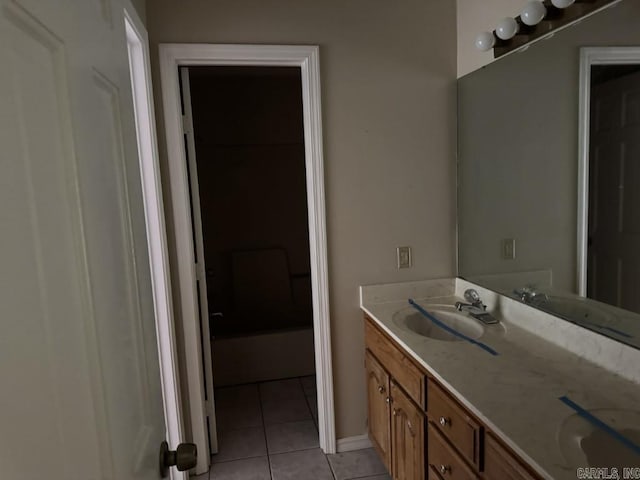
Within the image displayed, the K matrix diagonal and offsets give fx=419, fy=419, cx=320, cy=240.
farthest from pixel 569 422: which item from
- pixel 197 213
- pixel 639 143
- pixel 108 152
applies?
pixel 197 213

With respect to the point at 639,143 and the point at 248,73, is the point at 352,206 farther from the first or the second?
the point at 248,73

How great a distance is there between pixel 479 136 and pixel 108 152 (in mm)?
1892

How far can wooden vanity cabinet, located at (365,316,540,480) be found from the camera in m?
1.21

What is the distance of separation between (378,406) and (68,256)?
6.22 feet

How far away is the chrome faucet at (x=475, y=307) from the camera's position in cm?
193

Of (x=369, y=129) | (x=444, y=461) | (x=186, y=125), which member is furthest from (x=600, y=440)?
(x=186, y=125)

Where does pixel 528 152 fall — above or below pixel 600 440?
above

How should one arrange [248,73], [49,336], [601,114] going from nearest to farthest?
[49,336]
[601,114]
[248,73]

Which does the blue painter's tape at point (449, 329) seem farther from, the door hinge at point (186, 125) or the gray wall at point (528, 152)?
the door hinge at point (186, 125)

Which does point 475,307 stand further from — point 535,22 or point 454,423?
point 535,22

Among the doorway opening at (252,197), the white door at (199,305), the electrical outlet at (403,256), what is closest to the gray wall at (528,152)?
the electrical outlet at (403,256)

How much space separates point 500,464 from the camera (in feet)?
Result: 3.73

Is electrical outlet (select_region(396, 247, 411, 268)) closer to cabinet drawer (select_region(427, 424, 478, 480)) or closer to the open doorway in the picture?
cabinet drawer (select_region(427, 424, 478, 480))

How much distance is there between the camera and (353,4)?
212 cm
